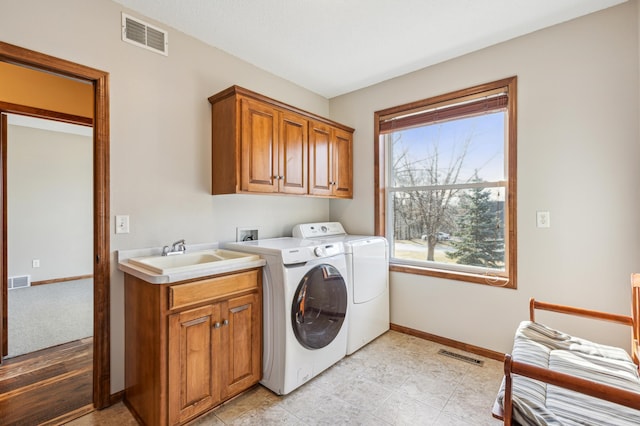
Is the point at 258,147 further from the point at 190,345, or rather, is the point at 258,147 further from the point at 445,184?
the point at 445,184

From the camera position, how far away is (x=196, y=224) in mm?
2328

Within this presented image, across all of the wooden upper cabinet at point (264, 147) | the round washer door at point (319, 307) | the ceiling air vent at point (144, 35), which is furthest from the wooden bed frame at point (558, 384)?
the ceiling air vent at point (144, 35)

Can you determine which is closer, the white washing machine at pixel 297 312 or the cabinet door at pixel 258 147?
the white washing machine at pixel 297 312

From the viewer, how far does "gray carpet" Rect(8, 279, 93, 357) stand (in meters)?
2.70

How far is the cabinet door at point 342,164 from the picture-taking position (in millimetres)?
3074

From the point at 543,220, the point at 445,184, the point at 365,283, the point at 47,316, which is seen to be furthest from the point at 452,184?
the point at 47,316

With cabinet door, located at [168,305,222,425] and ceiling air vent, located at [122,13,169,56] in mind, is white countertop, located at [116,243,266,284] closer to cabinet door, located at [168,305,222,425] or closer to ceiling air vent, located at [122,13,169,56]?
cabinet door, located at [168,305,222,425]

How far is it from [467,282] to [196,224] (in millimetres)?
Answer: 2305

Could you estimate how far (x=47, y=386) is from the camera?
204cm

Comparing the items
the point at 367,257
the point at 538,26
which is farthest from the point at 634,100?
the point at 367,257

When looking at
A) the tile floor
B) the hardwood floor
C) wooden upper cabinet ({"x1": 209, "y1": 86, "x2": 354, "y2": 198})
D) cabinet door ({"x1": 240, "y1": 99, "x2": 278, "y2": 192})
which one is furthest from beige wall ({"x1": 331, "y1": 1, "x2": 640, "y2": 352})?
the hardwood floor

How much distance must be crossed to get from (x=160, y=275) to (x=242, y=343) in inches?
28.8

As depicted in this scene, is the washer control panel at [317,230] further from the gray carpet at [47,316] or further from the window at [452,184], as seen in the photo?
the gray carpet at [47,316]

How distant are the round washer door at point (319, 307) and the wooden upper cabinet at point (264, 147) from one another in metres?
0.81
